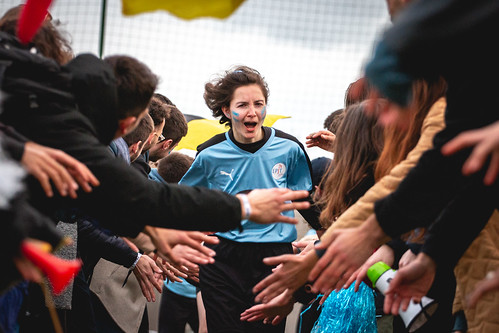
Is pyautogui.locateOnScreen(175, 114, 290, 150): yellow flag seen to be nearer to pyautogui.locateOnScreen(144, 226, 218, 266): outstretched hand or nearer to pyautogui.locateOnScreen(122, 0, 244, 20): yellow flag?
pyautogui.locateOnScreen(122, 0, 244, 20): yellow flag

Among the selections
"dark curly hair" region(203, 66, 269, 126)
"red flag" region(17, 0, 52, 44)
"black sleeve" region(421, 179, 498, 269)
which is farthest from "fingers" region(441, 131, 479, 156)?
"dark curly hair" region(203, 66, 269, 126)

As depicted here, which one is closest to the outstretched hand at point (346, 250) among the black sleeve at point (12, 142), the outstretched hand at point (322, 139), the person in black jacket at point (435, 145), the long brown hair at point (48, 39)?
the person in black jacket at point (435, 145)

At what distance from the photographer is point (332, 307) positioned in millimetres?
3270

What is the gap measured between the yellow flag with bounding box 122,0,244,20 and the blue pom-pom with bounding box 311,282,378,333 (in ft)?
5.90

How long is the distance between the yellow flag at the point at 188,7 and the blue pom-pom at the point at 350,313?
1800mm

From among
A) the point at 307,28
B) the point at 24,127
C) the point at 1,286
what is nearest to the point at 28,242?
the point at 1,286

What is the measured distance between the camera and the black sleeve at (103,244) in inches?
151

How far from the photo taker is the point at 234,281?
4160 millimetres

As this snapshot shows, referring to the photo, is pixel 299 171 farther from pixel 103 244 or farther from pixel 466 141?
pixel 466 141

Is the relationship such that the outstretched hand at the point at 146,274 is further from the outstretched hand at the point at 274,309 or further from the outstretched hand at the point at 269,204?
the outstretched hand at the point at 269,204

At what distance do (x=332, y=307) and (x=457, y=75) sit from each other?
172cm

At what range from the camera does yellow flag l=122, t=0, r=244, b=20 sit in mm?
3725

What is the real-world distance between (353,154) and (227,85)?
1.77 m

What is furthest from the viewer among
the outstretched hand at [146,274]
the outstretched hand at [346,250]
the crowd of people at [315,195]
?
the outstretched hand at [146,274]
